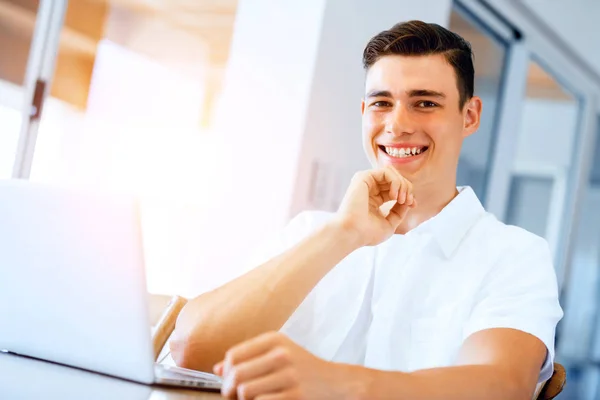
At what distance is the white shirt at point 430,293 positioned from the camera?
4.57 ft

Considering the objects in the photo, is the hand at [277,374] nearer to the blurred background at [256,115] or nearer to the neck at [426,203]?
the neck at [426,203]

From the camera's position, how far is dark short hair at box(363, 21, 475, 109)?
1771mm

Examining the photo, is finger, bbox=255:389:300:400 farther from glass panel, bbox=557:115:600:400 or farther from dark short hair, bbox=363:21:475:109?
glass panel, bbox=557:115:600:400

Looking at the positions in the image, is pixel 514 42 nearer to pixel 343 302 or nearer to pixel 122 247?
pixel 343 302

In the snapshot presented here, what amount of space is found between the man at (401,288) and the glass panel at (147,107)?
239 cm

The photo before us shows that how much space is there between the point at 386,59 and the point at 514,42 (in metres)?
3.68

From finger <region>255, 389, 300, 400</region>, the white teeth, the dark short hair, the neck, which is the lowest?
finger <region>255, 389, 300, 400</region>

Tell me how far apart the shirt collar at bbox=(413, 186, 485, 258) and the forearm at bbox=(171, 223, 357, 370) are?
0.37 meters

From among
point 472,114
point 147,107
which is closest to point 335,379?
point 472,114

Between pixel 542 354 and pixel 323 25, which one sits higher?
pixel 323 25

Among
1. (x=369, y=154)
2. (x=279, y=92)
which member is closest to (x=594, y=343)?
(x=279, y=92)

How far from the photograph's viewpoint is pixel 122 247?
3.23ft

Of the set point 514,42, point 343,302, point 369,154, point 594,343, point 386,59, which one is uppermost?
point 514,42

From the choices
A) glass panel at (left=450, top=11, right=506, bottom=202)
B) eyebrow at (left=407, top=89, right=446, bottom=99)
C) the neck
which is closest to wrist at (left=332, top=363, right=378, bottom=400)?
the neck
